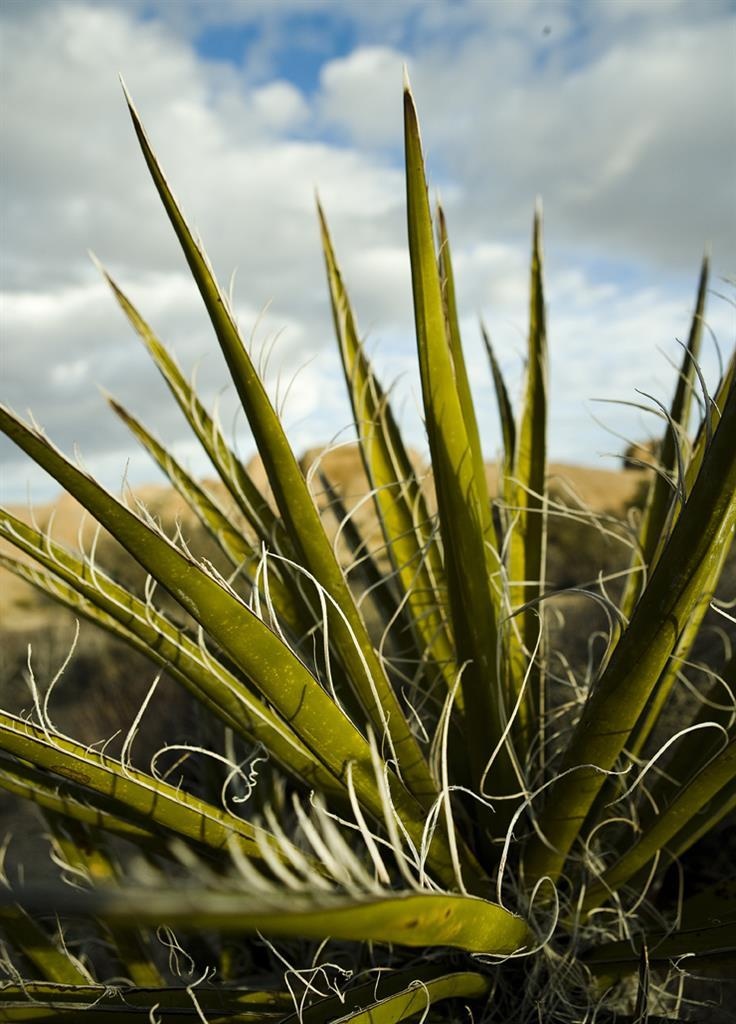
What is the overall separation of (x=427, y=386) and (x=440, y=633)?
0.64 metres

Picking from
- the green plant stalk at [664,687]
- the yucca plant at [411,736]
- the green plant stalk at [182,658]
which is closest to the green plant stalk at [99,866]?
the yucca plant at [411,736]

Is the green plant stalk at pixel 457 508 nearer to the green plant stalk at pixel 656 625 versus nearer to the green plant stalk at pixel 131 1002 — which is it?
the green plant stalk at pixel 656 625

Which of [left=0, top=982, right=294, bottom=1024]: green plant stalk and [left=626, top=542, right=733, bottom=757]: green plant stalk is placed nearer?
[left=0, top=982, right=294, bottom=1024]: green plant stalk

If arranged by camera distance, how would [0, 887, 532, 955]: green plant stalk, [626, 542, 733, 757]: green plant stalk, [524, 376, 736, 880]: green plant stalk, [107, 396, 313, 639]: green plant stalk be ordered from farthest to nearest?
1. [107, 396, 313, 639]: green plant stalk
2. [626, 542, 733, 757]: green plant stalk
3. [524, 376, 736, 880]: green plant stalk
4. [0, 887, 532, 955]: green plant stalk

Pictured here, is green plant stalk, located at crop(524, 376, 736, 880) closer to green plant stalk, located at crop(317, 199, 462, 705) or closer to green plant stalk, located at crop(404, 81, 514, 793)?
green plant stalk, located at crop(404, 81, 514, 793)

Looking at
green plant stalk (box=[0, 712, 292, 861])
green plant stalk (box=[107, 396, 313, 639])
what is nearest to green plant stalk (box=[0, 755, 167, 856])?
green plant stalk (box=[0, 712, 292, 861])

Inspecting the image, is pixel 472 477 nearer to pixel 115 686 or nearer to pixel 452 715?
pixel 452 715

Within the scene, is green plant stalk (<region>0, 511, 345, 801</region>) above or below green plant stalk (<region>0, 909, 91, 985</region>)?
above

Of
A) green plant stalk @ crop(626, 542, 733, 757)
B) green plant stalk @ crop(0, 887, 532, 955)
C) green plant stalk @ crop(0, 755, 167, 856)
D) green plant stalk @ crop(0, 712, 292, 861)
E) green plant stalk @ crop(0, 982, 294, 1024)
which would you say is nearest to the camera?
green plant stalk @ crop(0, 887, 532, 955)

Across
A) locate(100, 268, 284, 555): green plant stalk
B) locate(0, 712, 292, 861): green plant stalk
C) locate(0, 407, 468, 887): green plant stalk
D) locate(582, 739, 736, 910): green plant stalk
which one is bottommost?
locate(582, 739, 736, 910): green plant stalk

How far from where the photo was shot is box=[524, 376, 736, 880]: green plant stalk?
1.02m

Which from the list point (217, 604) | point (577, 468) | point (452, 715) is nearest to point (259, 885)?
point (217, 604)

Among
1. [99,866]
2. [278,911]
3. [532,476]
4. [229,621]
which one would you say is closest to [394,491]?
[532,476]

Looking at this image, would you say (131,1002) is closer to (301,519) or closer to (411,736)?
(411,736)
